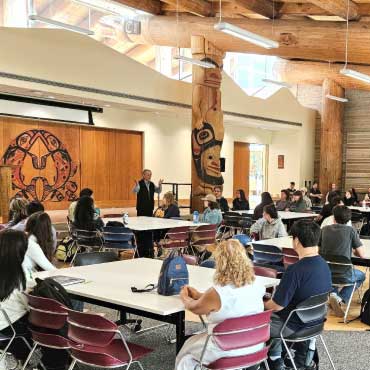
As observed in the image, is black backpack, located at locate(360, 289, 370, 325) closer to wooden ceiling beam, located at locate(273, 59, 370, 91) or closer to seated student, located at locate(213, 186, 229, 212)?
seated student, located at locate(213, 186, 229, 212)

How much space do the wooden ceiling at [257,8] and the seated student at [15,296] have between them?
27.5ft

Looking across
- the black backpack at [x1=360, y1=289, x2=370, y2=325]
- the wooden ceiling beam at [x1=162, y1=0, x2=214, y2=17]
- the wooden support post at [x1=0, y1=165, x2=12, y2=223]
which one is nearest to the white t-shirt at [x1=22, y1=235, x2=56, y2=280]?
the black backpack at [x1=360, y1=289, x2=370, y2=325]

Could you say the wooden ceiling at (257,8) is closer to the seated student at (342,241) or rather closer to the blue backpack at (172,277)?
the seated student at (342,241)

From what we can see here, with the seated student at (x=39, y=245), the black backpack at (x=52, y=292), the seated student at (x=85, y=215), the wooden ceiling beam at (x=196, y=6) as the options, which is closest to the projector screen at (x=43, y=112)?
the wooden ceiling beam at (x=196, y=6)

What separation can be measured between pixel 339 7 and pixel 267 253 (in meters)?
6.14

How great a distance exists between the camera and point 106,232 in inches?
289

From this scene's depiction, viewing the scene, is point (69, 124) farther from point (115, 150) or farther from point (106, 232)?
point (106, 232)

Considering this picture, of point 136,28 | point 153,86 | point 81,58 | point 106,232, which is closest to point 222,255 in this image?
point 106,232

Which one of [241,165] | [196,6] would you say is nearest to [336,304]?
[196,6]

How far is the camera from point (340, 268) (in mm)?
5242

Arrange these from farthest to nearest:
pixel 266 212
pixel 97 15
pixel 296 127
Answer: pixel 296 127
pixel 97 15
pixel 266 212

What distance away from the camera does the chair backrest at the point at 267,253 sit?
5.66 meters

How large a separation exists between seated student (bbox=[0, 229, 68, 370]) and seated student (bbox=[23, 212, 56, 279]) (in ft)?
2.27

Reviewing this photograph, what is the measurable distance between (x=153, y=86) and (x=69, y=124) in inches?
87.7
